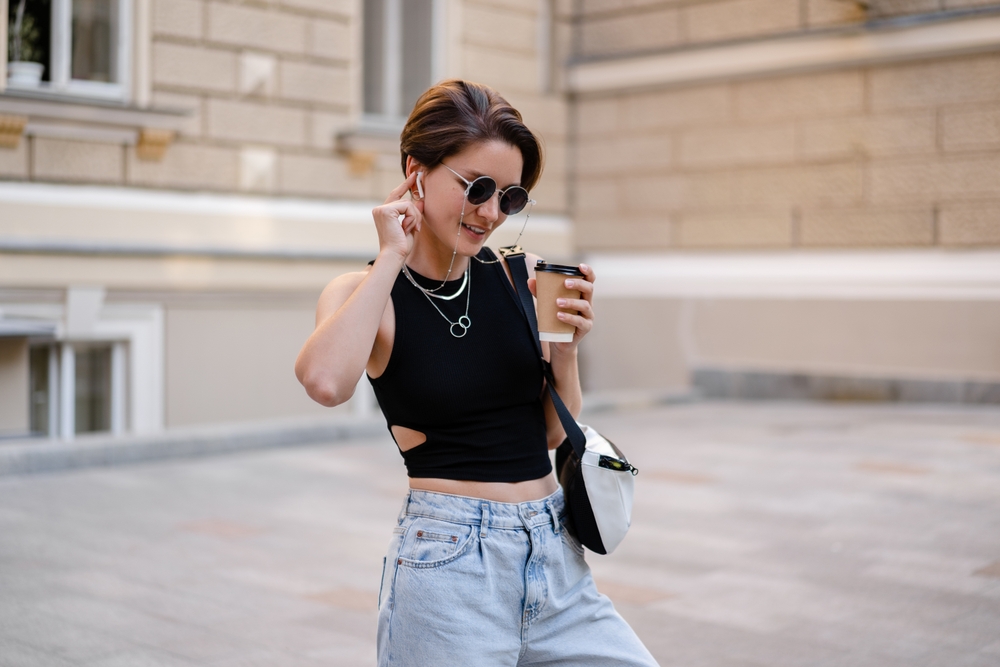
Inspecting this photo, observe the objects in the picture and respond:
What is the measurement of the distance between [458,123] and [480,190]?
0.13 m

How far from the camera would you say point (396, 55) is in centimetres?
1090

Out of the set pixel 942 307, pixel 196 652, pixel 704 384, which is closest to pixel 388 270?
pixel 196 652

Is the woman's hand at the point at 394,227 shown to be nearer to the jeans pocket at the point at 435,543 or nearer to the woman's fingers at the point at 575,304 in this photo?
the woman's fingers at the point at 575,304

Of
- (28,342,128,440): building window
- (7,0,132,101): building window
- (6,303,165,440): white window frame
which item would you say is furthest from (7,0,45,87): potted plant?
(28,342,128,440): building window

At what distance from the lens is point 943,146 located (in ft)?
33.0

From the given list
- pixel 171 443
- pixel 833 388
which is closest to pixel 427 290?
pixel 171 443

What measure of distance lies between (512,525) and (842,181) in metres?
9.34

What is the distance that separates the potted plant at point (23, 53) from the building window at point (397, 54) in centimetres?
321

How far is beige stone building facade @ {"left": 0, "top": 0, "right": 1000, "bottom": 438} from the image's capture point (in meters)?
8.57

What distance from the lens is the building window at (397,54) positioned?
1078cm

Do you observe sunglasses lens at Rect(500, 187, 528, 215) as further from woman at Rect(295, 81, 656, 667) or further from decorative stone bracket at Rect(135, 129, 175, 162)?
decorative stone bracket at Rect(135, 129, 175, 162)

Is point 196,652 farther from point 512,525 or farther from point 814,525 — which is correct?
point 814,525

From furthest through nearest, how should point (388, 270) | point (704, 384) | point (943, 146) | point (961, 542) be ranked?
point (704, 384) → point (943, 146) → point (961, 542) → point (388, 270)

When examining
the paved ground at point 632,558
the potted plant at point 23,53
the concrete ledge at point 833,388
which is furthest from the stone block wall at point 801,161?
the potted plant at point 23,53
